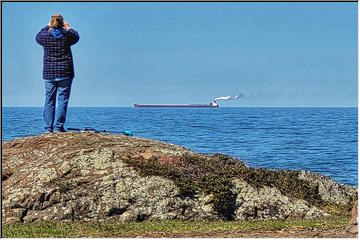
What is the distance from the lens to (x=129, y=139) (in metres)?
27.1

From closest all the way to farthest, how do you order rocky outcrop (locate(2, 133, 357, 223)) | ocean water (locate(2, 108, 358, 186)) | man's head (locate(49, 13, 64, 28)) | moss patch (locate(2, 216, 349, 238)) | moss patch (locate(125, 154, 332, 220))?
1. moss patch (locate(2, 216, 349, 238))
2. rocky outcrop (locate(2, 133, 357, 223))
3. moss patch (locate(125, 154, 332, 220))
4. man's head (locate(49, 13, 64, 28))
5. ocean water (locate(2, 108, 358, 186))

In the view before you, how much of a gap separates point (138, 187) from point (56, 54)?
5.19 meters

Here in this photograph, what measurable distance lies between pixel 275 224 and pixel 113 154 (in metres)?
6.10

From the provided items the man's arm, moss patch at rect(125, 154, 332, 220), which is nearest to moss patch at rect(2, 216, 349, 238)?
moss patch at rect(125, 154, 332, 220)

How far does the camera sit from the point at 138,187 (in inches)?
899

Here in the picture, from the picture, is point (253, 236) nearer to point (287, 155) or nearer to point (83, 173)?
point (83, 173)

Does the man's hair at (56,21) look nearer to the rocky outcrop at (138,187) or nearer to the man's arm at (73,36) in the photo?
the man's arm at (73,36)

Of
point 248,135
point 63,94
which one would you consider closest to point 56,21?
point 63,94

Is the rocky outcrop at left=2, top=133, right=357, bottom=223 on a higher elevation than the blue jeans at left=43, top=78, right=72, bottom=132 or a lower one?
lower

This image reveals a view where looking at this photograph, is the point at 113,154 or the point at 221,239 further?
the point at 113,154

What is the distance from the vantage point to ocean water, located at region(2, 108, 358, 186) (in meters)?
37.1

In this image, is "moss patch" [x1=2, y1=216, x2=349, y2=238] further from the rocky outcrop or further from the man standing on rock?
the man standing on rock

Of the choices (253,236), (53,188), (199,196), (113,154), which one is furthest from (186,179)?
(253,236)

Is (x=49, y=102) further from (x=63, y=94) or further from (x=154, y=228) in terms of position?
(x=154, y=228)
